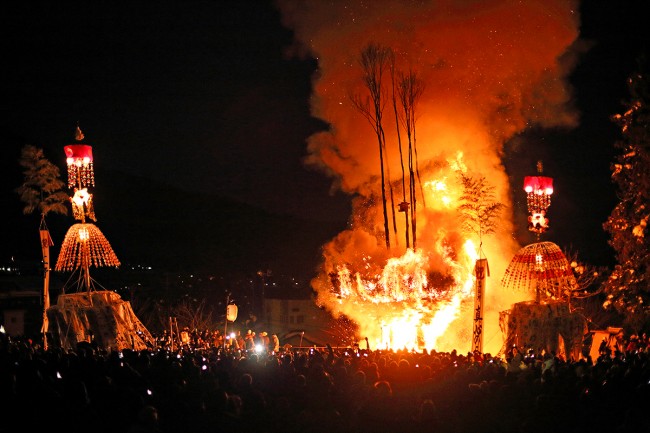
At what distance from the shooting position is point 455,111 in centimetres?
2034

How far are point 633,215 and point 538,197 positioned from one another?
8.53 feet

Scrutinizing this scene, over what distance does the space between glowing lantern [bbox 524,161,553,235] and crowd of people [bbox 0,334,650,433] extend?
553 centimetres

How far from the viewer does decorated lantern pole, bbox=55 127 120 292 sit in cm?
1451

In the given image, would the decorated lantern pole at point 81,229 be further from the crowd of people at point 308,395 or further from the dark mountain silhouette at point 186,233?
the dark mountain silhouette at point 186,233

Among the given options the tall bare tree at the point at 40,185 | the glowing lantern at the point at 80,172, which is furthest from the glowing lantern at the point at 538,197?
the tall bare tree at the point at 40,185

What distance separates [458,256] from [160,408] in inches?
507

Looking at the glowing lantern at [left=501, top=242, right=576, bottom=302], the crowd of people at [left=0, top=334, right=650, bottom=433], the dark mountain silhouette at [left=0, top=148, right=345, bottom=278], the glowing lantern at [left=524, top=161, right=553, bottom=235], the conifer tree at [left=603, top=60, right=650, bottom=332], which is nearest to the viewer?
the crowd of people at [left=0, top=334, right=650, bottom=433]

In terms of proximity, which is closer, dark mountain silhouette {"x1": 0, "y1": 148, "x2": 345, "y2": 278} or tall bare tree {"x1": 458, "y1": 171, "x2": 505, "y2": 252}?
tall bare tree {"x1": 458, "y1": 171, "x2": 505, "y2": 252}

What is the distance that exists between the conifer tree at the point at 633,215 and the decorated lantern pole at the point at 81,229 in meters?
10.7

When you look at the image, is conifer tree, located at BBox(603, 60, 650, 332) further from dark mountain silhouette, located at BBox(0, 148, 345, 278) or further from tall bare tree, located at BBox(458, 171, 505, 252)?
dark mountain silhouette, located at BBox(0, 148, 345, 278)

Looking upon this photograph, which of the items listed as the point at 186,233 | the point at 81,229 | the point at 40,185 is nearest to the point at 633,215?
the point at 81,229

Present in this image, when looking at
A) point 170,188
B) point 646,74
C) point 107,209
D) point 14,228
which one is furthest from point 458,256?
point 170,188

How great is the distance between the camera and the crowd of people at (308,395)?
23.5 ft

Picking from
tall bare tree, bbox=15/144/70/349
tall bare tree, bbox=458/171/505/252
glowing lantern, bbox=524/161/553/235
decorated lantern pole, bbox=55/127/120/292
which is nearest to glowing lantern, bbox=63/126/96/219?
decorated lantern pole, bbox=55/127/120/292
